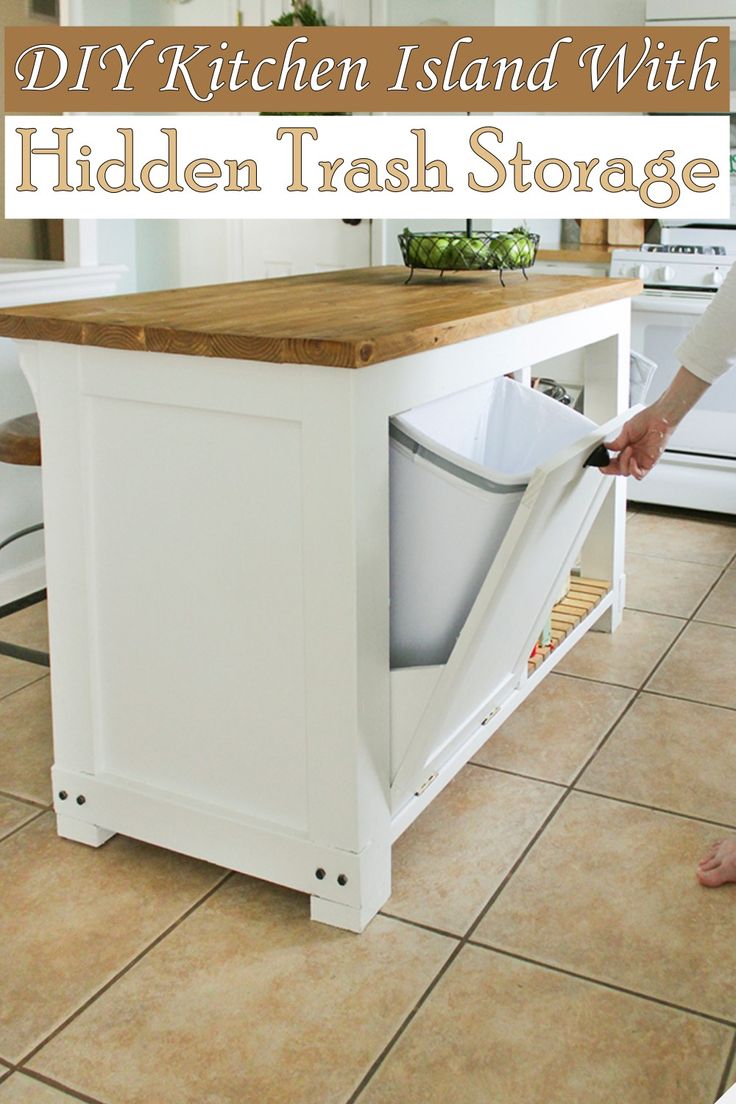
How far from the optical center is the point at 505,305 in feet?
6.53

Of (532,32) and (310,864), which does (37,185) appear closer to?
(532,32)

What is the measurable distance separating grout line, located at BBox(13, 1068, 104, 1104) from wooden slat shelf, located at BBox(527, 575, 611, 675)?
1227mm

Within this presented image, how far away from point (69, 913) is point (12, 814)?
0.36 metres

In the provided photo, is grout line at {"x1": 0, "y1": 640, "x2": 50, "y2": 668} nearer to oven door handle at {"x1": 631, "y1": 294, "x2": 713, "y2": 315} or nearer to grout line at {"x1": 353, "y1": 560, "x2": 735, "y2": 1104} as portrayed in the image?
grout line at {"x1": 353, "y1": 560, "x2": 735, "y2": 1104}

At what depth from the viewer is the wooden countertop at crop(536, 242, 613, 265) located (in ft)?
13.8

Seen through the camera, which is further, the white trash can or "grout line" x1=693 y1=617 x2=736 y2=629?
"grout line" x1=693 y1=617 x2=736 y2=629

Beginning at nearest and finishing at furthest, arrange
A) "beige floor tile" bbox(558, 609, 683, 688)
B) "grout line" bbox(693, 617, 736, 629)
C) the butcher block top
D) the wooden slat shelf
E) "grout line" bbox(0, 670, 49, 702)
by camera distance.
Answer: the butcher block top, the wooden slat shelf, "grout line" bbox(0, 670, 49, 702), "beige floor tile" bbox(558, 609, 683, 688), "grout line" bbox(693, 617, 736, 629)

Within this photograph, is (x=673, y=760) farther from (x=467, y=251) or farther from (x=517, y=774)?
(x=467, y=251)

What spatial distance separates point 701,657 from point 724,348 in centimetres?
129

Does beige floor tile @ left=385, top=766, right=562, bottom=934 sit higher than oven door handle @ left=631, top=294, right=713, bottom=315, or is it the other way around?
oven door handle @ left=631, top=294, right=713, bottom=315

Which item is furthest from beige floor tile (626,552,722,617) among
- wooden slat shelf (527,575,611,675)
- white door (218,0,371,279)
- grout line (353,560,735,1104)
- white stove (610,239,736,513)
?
white door (218,0,371,279)

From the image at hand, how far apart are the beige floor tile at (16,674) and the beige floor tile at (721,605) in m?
1.67

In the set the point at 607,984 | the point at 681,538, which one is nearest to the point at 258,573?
the point at 607,984

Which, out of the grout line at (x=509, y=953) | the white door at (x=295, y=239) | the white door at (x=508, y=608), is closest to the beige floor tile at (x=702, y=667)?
the grout line at (x=509, y=953)
